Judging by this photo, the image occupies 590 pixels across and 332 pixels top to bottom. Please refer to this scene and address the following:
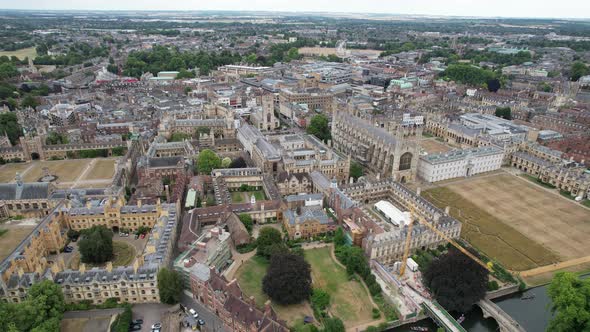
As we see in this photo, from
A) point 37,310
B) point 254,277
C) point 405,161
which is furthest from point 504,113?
point 37,310

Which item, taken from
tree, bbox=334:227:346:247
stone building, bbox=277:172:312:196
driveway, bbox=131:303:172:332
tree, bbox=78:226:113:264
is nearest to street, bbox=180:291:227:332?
driveway, bbox=131:303:172:332

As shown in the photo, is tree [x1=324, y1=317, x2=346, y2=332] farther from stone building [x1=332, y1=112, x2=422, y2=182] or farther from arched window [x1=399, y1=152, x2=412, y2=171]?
arched window [x1=399, y1=152, x2=412, y2=171]

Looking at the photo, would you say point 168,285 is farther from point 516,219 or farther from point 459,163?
point 459,163

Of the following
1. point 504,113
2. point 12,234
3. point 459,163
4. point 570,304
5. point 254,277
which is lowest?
point 12,234

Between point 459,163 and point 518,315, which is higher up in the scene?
point 459,163

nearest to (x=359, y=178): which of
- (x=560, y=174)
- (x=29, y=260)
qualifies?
(x=560, y=174)

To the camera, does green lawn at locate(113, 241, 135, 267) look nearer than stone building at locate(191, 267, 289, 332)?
No
